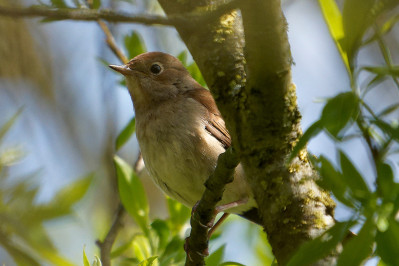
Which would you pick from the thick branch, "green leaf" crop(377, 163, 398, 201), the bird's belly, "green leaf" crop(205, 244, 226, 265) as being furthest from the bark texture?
the bird's belly

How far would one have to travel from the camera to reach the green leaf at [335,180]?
1665 millimetres

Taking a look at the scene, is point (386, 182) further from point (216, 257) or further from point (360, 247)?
point (216, 257)

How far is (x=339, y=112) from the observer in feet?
5.26

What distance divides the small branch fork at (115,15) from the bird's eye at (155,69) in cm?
341

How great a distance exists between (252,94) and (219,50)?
2.15 ft

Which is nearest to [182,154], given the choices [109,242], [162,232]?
[162,232]

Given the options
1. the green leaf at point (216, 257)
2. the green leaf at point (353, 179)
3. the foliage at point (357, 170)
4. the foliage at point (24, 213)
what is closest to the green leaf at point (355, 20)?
the foliage at point (357, 170)

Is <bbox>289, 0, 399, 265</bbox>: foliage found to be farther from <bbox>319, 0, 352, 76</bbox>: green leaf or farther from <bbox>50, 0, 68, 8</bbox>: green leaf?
<bbox>50, 0, 68, 8</bbox>: green leaf

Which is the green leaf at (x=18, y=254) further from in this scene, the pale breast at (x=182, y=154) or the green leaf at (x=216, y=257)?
the pale breast at (x=182, y=154)

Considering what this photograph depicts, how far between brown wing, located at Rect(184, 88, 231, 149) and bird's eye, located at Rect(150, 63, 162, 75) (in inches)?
20.2

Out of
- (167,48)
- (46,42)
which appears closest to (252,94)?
(167,48)

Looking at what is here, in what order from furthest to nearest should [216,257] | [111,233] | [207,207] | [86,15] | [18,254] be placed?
1. [111,233]
2. [216,257]
3. [207,207]
4. [18,254]
5. [86,15]

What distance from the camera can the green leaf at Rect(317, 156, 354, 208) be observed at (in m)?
1.67

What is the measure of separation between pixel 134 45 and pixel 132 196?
152 centimetres
